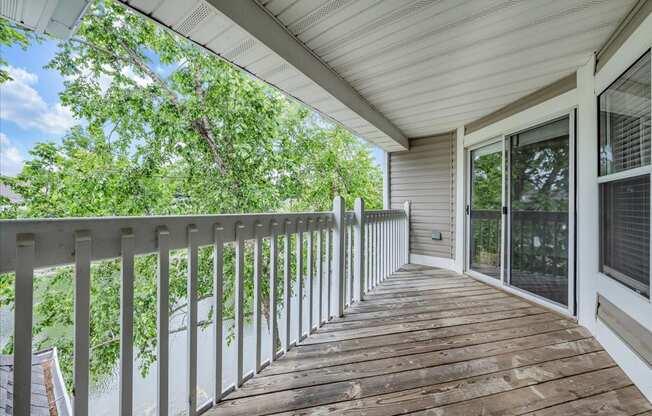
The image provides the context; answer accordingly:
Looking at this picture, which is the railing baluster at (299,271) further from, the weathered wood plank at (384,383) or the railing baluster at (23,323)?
the railing baluster at (23,323)

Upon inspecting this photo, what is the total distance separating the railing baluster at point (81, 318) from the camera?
0.87 metres

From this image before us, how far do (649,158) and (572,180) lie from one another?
102 centimetres

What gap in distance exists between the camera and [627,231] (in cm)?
179

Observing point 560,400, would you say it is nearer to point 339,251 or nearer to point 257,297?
point 339,251

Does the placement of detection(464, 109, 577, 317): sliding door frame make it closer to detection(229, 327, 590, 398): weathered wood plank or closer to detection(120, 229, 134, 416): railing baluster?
detection(229, 327, 590, 398): weathered wood plank

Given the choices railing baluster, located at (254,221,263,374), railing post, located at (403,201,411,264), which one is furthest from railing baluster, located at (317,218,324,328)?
railing post, located at (403,201,411,264)

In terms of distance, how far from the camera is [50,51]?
4711 millimetres

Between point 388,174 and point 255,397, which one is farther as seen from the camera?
point 388,174

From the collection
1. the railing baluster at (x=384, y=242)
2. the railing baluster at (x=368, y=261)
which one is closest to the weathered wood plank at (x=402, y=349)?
the railing baluster at (x=368, y=261)

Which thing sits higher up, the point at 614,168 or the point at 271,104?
the point at 271,104

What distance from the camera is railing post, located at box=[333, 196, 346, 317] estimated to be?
7.64 ft

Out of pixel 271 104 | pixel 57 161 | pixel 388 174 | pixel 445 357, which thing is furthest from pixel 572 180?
pixel 57 161

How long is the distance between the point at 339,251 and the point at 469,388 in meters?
1.23

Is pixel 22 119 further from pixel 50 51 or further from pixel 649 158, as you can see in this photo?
pixel 649 158
